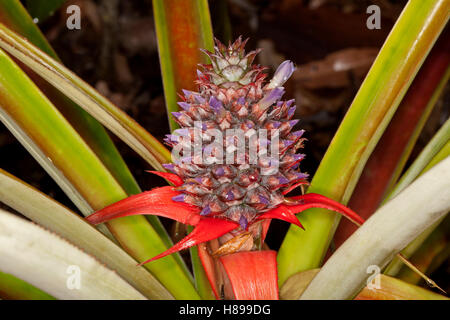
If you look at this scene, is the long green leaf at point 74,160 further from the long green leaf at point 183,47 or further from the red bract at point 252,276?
the red bract at point 252,276

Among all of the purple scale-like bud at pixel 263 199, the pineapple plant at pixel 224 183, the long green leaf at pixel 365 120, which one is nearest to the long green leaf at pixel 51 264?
the pineapple plant at pixel 224 183

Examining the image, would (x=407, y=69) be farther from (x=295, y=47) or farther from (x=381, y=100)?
(x=295, y=47)

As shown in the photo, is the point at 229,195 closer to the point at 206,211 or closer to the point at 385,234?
the point at 206,211

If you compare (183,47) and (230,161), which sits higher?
(183,47)

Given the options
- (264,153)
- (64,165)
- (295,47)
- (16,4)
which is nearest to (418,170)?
(264,153)

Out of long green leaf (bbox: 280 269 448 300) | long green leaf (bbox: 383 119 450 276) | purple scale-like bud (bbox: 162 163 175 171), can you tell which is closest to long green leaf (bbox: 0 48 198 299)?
purple scale-like bud (bbox: 162 163 175 171)

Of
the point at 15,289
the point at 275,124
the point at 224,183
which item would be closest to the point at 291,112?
the point at 275,124
